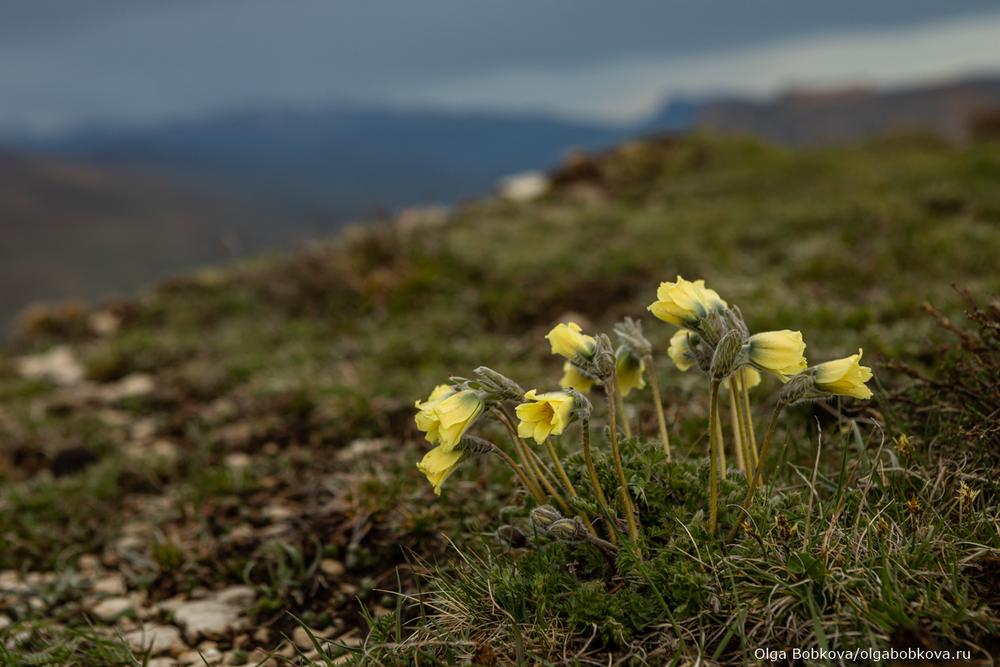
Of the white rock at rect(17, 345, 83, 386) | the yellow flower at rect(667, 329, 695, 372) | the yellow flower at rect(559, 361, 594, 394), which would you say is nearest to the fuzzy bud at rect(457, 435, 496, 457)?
the yellow flower at rect(559, 361, 594, 394)

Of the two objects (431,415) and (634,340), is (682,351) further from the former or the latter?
(431,415)

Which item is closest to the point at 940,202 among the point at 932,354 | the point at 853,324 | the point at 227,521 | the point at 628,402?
the point at 853,324

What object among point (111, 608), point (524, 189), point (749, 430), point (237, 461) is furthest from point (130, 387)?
point (524, 189)

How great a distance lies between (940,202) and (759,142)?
740 centimetres

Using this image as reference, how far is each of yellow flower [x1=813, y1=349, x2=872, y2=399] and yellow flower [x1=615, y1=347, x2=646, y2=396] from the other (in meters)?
0.59

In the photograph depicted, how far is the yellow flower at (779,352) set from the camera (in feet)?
7.18

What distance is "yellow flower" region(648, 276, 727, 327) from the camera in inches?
89.0

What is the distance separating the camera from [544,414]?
7.27ft

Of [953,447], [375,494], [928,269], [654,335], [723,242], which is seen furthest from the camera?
[723,242]

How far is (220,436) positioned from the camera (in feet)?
16.6

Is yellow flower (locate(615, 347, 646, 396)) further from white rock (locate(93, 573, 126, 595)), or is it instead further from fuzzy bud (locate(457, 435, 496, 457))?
white rock (locate(93, 573, 126, 595))

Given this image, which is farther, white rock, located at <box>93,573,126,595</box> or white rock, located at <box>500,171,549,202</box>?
white rock, located at <box>500,171,549,202</box>

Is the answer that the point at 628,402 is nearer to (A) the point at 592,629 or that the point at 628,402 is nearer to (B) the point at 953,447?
(B) the point at 953,447

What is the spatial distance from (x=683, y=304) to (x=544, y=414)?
1.66ft
